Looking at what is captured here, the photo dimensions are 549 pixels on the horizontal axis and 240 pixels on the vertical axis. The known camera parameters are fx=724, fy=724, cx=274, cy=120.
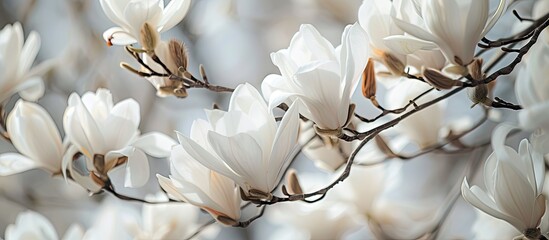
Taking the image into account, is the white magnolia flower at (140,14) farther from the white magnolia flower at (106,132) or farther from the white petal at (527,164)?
the white petal at (527,164)

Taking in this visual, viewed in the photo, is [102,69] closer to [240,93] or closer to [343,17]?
[343,17]

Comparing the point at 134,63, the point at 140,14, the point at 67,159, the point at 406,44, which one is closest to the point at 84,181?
the point at 67,159

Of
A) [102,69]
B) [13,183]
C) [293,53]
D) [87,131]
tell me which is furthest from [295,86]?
[13,183]

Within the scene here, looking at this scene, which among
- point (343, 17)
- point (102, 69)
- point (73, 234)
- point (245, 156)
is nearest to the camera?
point (245, 156)

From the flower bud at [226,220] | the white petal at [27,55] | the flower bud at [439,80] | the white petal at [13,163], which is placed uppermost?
the flower bud at [439,80]

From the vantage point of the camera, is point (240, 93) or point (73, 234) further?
point (73, 234)

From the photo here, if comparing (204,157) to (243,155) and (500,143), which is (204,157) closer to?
(243,155)

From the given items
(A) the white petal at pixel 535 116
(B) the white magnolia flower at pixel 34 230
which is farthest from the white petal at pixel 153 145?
(A) the white petal at pixel 535 116
